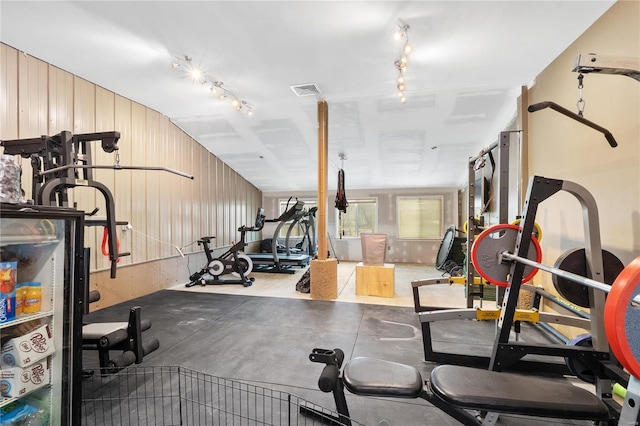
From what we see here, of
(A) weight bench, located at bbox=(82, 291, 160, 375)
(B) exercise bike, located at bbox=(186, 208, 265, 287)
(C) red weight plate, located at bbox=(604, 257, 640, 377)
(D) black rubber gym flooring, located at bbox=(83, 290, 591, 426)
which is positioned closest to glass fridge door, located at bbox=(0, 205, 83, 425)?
(A) weight bench, located at bbox=(82, 291, 160, 375)

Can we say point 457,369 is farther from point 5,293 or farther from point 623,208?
point 5,293

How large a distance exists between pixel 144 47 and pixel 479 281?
14.9 ft

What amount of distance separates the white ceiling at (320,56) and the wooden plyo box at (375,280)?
8.25ft

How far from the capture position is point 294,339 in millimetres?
2869

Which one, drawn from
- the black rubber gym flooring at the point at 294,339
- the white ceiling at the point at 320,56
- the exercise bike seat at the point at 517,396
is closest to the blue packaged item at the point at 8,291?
the black rubber gym flooring at the point at 294,339

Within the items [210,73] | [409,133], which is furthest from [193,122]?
[409,133]

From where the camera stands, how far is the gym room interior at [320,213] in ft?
4.87

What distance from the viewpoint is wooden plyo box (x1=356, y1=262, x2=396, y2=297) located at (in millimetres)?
4422

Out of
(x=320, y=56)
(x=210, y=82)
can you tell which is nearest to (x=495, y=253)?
(x=320, y=56)

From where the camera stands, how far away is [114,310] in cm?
383

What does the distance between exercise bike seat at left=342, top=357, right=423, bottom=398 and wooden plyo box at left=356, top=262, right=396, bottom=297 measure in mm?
3259

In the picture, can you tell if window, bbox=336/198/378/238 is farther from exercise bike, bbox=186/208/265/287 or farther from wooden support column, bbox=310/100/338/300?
wooden support column, bbox=310/100/338/300

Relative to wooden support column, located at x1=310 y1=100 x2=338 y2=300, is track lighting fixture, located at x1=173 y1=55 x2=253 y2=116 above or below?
above

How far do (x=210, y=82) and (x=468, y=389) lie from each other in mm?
4221
